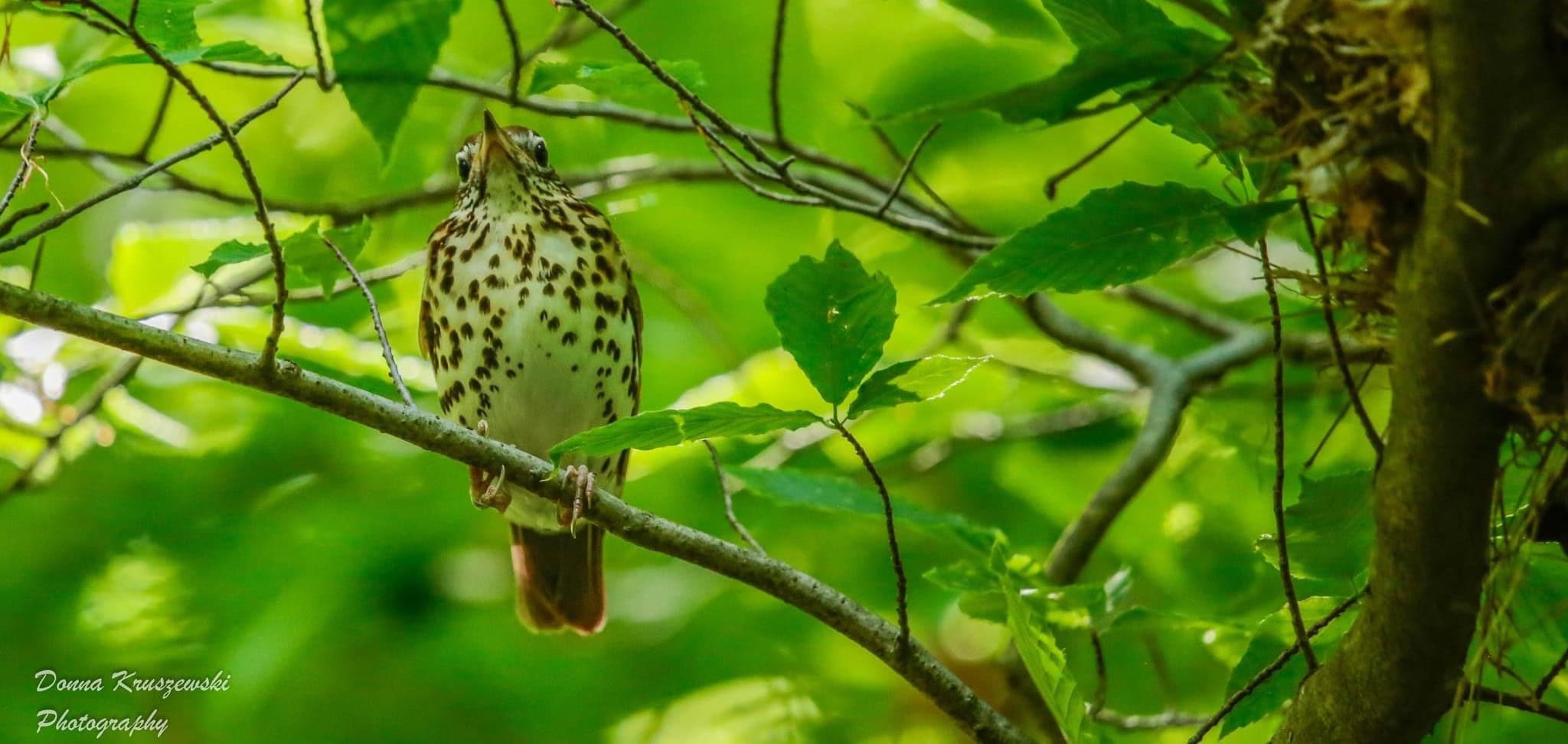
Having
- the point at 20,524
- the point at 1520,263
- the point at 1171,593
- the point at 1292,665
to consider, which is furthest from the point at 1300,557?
the point at 20,524

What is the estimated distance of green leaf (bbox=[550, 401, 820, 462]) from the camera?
219 centimetres

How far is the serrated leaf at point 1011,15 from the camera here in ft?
12.8

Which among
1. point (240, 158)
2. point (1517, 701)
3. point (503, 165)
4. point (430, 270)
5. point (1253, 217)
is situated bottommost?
point (1517, 701)

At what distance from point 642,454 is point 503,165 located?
116 cm

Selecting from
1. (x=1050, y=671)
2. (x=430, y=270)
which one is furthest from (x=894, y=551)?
(x=430, y=270)

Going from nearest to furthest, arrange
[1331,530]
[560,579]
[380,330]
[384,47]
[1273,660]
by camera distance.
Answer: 1. [384,47]
2. [1331,530]
3. [1273,660]
4. [380,330]
5. [560,579]

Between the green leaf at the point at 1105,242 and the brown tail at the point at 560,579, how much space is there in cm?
325

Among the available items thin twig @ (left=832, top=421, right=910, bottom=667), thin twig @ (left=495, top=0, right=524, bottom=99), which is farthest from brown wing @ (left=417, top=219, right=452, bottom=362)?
thin twig @ (left=832, top=421, right=910, bottom=667)

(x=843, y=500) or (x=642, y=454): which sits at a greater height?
(x=642, y=454)

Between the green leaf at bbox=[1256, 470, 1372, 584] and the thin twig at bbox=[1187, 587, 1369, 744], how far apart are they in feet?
0.21

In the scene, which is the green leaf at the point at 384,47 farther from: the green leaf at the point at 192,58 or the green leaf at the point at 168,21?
the green leaf at the point at 168,21

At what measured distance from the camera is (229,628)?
508 centimetres

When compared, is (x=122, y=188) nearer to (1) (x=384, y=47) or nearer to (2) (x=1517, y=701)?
(1) (x=384, y=47)

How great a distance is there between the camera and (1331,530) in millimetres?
2430
